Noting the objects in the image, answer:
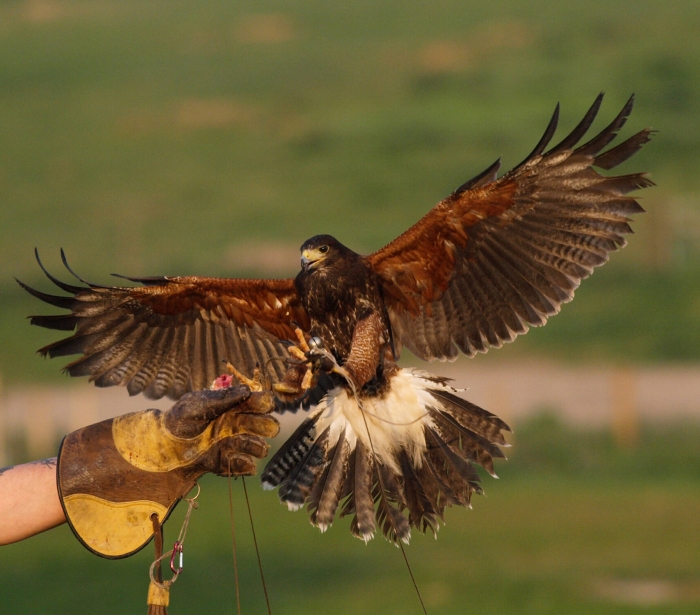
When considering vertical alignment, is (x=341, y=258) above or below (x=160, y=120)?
below

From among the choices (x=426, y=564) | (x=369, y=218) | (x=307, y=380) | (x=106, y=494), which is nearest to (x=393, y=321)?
(x=307, y=380)

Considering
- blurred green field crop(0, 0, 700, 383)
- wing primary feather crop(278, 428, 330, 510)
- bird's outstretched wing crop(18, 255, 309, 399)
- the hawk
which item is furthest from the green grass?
blurred green field crop(0, 0, 700, 383)

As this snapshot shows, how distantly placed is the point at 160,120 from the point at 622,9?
8434 mm

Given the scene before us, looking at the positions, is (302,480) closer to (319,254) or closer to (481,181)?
(319,254)

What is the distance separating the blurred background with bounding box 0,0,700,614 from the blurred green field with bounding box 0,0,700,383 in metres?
0.05

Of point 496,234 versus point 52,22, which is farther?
point 52,22

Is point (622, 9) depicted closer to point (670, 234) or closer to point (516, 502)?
point (670, 234)

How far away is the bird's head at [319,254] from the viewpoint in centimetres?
643

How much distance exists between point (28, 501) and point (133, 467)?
0.34 m

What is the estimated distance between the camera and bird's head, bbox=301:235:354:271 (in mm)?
6434

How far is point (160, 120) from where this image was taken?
2367 centimetres

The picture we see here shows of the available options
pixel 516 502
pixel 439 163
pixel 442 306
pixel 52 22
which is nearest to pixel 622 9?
pixel 439 163

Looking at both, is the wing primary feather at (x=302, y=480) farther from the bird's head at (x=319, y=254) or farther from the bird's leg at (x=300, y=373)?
the bird's head at (x=319, y=254)

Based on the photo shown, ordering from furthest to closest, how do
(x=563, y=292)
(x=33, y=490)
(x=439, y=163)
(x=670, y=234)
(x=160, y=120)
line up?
(x=160, y=120), (x=439, y=163), (x=670, y=234), (x=563, y=292), (x=33, y=490)
